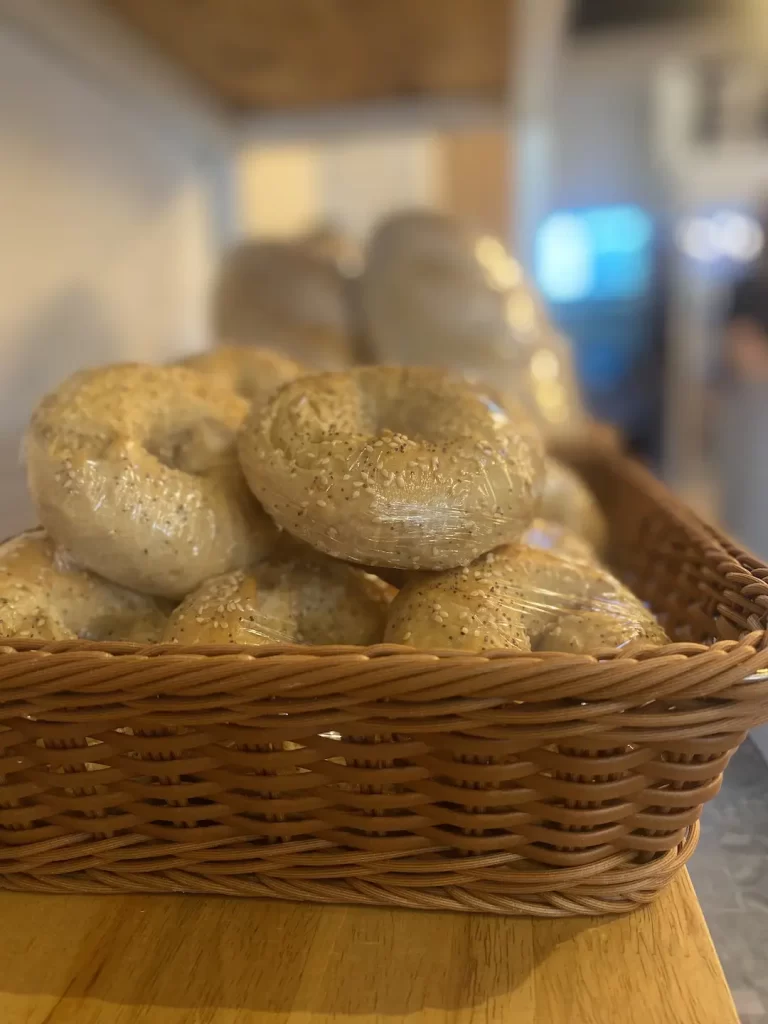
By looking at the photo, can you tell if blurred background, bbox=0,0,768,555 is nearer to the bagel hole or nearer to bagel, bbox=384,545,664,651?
the bagel hole

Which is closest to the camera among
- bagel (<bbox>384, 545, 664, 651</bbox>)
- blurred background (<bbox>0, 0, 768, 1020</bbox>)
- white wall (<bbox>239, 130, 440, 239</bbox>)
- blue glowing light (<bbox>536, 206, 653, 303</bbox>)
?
bagel (<bbox>384, 545, 664, 651</bbox>)

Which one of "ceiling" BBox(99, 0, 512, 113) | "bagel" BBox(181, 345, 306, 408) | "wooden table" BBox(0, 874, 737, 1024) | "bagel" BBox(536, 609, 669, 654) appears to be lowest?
"wooden table" BBox(0, 874, 737, 1024)

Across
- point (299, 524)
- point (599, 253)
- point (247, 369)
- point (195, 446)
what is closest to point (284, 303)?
point (247, 369)

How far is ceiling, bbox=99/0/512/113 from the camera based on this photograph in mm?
1265

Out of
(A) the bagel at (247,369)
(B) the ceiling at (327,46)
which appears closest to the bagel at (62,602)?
(A) the bagel at (247,369)

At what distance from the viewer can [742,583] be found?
0.63 m

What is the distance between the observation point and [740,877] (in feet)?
1.91

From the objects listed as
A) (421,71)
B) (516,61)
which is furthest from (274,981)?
(421,71)

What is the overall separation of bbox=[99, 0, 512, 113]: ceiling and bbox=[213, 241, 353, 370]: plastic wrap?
0.34 meters

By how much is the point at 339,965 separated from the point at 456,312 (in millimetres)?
1011

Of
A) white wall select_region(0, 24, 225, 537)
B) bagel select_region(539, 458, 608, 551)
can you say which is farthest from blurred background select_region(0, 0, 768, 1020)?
bagel select_region(539, 458, 608, 551)

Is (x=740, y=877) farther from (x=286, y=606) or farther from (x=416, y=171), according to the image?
(x=416, y=171)

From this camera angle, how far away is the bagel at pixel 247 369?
83cm

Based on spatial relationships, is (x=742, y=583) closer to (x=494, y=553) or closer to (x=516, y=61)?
(x=494, y=553)
